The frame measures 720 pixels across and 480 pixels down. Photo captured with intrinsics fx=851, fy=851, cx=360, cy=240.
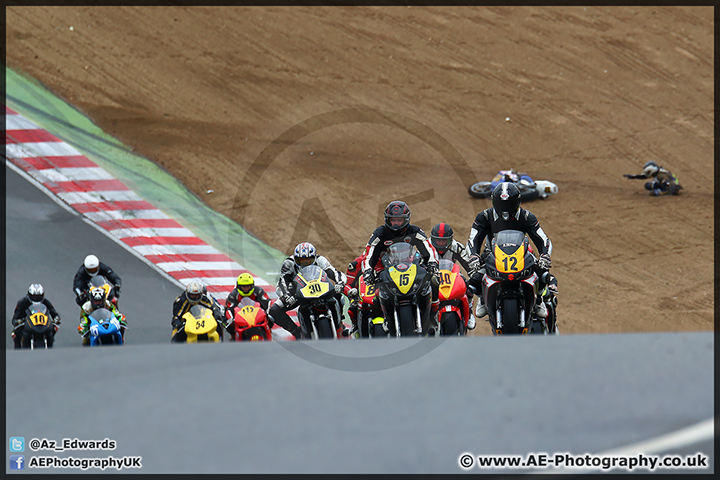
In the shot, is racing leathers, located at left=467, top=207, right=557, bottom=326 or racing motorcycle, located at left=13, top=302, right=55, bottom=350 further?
racing motorcycle, located at left=13, top=302, right=55, bottom=350

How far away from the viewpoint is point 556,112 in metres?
25.1

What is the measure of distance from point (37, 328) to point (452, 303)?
283 inches

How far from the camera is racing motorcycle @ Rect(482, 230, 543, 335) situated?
11.7m

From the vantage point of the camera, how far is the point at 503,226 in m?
12.7

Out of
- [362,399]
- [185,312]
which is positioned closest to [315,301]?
[185,312]

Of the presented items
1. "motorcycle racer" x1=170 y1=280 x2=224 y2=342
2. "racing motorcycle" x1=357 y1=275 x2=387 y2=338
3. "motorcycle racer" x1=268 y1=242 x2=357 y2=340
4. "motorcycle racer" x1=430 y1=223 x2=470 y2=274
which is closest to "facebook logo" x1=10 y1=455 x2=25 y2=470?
"motorcycle racer" x1=170 y1=280 x2=224 y2=342

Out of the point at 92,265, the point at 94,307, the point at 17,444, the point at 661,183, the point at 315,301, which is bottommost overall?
the point at 17,444

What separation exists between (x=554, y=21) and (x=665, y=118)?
574 cm

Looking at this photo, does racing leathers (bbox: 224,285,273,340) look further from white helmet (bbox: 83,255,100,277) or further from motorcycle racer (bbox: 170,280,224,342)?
white helmet (bbox: 83,255,100,277)

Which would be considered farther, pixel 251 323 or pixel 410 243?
pixel 251 323

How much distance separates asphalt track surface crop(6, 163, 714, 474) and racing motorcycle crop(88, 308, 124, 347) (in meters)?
3.55

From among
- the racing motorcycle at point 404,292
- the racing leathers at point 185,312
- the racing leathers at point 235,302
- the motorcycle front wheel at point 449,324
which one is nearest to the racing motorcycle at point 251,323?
the racing leathers at point 235,302

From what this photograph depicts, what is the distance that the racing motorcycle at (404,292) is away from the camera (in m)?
11.8

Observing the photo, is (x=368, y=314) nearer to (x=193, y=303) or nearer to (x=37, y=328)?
(x=193, y=303)
